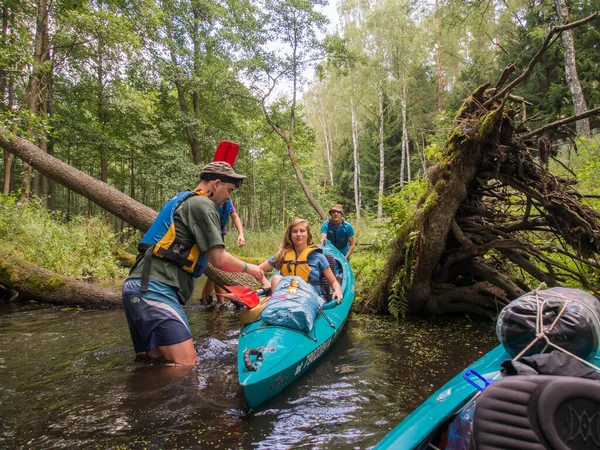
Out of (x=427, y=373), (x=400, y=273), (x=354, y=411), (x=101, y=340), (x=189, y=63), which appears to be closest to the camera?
(x=354, y=411)

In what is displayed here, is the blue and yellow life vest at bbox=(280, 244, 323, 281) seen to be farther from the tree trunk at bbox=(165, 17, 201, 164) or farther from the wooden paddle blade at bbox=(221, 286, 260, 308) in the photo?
the tree trunk at bbox=(165, 17, 201, 164)

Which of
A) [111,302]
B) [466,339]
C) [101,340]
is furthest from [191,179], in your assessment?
[466,339]

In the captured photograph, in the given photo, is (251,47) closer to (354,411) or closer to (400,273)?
(400,273)

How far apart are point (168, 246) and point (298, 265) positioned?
194cm

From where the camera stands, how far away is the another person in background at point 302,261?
4438 mm

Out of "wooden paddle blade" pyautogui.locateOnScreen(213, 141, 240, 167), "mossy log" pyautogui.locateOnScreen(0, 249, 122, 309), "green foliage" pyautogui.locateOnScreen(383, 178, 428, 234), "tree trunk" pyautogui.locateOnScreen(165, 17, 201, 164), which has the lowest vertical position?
"mossy log" pyautogui.locateOnScreen(0, 249, 122, 309)

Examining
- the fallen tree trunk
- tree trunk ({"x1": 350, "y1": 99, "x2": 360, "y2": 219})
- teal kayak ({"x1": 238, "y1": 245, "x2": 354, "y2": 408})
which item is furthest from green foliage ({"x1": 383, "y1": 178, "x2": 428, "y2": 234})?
tree trunk ({"x1": 350, "y1": 99, "x2": 360, "y2": 219})

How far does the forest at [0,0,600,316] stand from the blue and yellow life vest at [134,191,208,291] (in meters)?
2.79

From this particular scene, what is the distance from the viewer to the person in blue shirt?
692cm

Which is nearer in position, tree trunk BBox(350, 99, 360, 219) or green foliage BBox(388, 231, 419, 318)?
green foliage BBox(388, 231, 419, 318)

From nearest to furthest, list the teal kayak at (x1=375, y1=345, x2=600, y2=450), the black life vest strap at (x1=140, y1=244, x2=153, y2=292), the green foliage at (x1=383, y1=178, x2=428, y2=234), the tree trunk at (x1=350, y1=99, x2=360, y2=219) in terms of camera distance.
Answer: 1. the teal kayak at (x1=375, y1=345, x2=600, y2=450)
2. the black life vest strap at (x1=140, y1=244, x2=153, y2=292)
3. the green foliage at (x1=383, y1=178, x2=428, y2=234)
4. the tree trunk at (x1=350, y1=99, x2=360, y2=219)

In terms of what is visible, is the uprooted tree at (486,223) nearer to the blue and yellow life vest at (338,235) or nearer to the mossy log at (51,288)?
the blue and yellow life vest at (338,235)

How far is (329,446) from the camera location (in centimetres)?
212

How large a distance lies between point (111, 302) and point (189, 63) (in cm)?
1396
